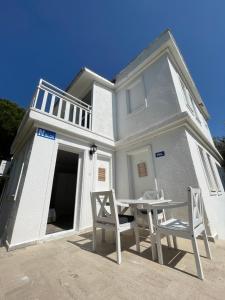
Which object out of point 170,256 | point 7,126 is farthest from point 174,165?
point 7,126

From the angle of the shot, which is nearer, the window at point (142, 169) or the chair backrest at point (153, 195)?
the chair backrest at point (153, 195)

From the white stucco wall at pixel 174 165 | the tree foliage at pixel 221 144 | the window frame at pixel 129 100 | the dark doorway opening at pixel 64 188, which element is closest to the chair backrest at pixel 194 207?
the white stucco wall at pixel 174 165

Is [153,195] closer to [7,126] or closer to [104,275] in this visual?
[104,275]

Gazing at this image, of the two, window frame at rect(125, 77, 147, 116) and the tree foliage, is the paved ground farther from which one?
the tree foliage

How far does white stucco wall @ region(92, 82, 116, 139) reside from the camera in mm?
5501

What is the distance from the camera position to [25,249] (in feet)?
8.52

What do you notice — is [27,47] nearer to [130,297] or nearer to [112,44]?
[112,44]

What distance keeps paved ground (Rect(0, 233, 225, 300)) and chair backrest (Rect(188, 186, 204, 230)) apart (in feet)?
1.92

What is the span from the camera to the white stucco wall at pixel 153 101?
4.63 metres

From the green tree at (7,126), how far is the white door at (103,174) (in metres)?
10.7

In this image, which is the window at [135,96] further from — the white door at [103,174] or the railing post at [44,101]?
the railing post at [44,101]

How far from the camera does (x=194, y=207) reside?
2.03 meters

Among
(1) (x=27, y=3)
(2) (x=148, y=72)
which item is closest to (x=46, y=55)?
(1) (x=27, y=3)

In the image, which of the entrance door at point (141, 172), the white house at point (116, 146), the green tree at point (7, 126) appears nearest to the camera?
the white house at point (116, 146)
